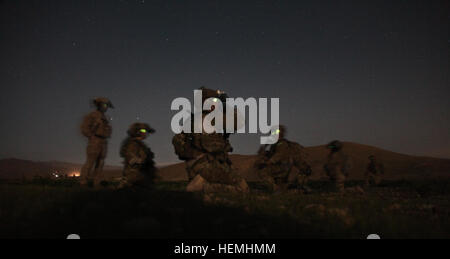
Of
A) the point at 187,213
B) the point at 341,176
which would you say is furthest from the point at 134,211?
the point at 341,176

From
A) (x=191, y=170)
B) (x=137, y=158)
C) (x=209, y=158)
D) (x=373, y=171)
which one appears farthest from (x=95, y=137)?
(x=373, y=171)

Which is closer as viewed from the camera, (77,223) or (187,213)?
(77,223)

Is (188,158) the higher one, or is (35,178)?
(188,158)

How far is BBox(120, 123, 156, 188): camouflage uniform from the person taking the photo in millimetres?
9141

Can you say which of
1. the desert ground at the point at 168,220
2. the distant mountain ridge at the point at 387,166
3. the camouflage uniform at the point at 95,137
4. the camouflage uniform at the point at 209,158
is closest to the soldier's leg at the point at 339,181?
the camouflage uniform at the point at 209,158

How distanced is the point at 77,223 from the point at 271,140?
9.79m

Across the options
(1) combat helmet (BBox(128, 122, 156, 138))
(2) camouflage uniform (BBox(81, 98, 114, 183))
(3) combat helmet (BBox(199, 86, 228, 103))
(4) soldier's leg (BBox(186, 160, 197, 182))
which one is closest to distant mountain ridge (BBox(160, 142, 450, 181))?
(4) soldier's leg (BBox(186, 160, 197, 182))

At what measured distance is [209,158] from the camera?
1232cm

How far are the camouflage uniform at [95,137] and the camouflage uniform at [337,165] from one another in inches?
355

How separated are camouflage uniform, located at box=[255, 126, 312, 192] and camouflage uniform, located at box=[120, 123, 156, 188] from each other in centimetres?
499

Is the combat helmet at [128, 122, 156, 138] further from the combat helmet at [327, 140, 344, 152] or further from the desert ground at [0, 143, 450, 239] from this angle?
the combat helmet at [327, 140, 344, 152]

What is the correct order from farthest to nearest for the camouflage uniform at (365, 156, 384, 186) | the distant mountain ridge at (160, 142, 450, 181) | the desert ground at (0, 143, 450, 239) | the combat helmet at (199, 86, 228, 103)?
1. the distant mountain ridge at (160, 142, 450, 181)
2. the camouflage uniform at (365, 156, 384, 186)
3. the combat helmet at (199, 86, 228, 103)
4. the desert ground at (0, 143, 450, 239)
